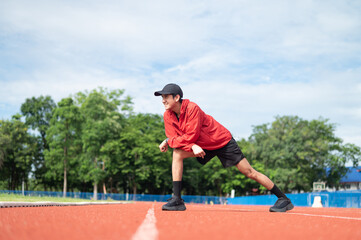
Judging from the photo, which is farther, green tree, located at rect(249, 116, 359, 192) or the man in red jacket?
green tree, located at rect(249, 116, 359, 192)

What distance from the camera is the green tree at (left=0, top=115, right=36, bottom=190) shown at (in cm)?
4791

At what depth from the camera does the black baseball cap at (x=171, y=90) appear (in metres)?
5.16

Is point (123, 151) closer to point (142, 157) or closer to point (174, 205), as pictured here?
point (142, 157)

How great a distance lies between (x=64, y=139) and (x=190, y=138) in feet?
148

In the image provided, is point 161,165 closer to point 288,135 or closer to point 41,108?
point 288,135

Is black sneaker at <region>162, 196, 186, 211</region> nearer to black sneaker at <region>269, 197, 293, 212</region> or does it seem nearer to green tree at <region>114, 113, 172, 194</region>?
black sneaker at <region>269, 197, 293, 212</region>

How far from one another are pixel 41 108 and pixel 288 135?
123 feet

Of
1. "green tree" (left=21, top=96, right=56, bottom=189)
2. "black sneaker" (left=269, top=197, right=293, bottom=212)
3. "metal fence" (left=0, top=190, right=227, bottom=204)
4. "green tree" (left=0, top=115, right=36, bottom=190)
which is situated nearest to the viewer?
"black sneaker" (left=269, top=197, right=293, bottom=212)

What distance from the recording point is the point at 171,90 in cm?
518

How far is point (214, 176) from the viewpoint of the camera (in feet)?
178

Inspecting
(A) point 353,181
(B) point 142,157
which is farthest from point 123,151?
(A) point 353,181

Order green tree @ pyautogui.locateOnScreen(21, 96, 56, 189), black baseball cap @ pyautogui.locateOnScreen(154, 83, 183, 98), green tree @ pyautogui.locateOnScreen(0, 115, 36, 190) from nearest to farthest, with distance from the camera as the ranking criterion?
black baseball cap @ pyautogui.locateOnScreen(154, 83, 183, 98)
green tree @ pyautogui.locateOnScreen(0, 115, 36, 190)
green tree @ pyautogui.locateOnScreen(21, 96, 56, 189)

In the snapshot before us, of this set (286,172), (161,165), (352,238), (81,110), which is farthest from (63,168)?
(352,238)

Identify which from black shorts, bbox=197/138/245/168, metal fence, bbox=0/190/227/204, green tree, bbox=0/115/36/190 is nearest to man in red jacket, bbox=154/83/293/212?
black shorts, bbox=197/138/245/168
